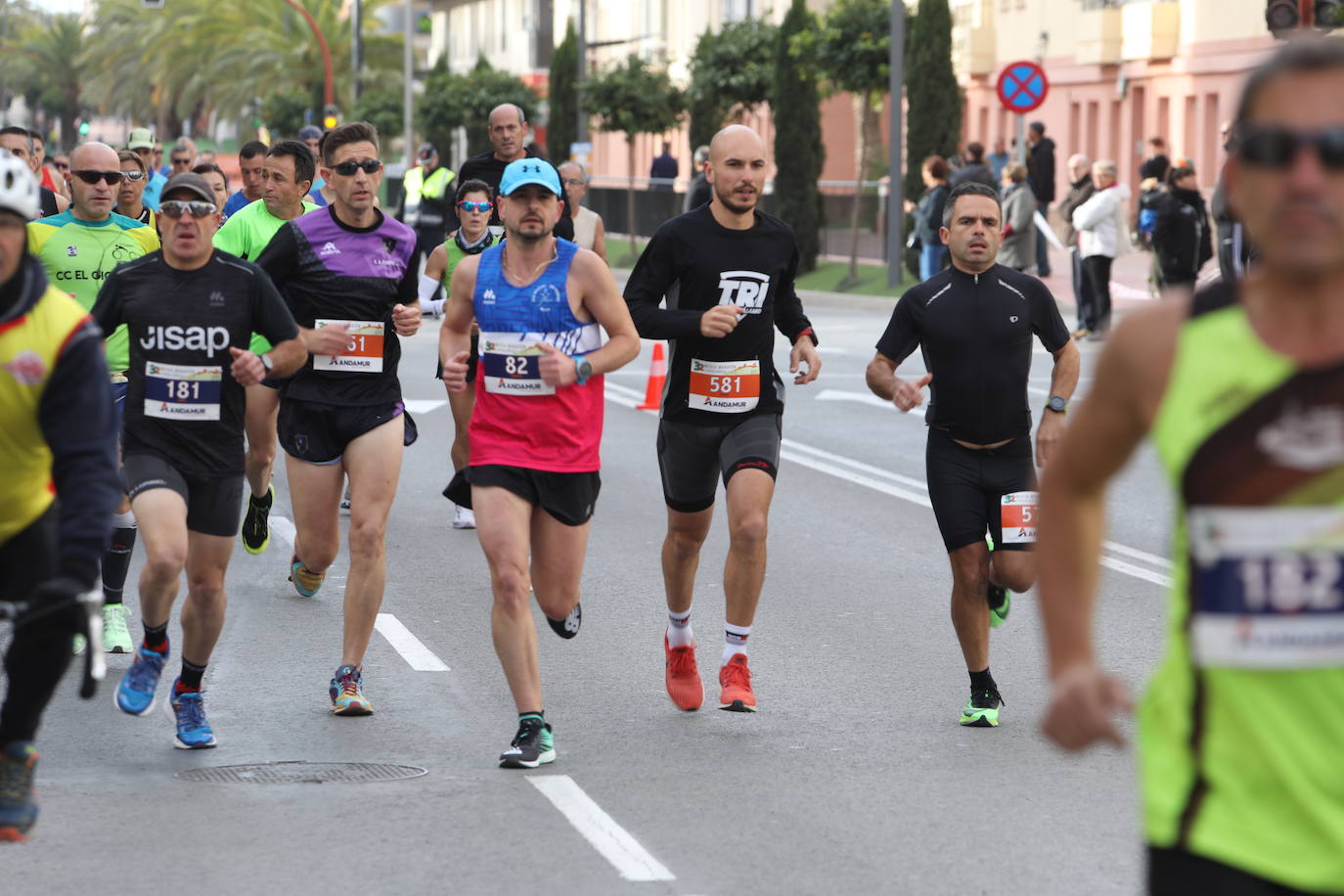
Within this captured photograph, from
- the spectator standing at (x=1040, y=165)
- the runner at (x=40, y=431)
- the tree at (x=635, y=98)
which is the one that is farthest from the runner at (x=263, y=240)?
the tree at (x=635, y=98)

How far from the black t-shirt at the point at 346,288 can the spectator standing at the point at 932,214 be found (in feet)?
55.1

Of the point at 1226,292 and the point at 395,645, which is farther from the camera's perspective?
the point at 395,645

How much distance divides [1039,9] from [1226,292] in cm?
4850

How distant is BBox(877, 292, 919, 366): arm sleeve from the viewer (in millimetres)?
8344

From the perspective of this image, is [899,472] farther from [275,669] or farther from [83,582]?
[83,582]

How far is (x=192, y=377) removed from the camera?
770cm

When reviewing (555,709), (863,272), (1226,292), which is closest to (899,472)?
(555,709)

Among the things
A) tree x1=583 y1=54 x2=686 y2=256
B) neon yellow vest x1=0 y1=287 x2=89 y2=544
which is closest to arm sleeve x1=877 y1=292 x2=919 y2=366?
neon yellow vest x1=0 y1=287 x2=89 y2=544

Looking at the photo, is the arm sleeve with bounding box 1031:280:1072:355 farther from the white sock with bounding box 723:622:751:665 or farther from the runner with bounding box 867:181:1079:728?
the white sock with bounding box 723:622:751:665

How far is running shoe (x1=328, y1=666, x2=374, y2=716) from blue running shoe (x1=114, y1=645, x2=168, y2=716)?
0.62m

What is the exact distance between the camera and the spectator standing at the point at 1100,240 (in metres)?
24.5

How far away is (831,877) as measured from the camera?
20.2 feet

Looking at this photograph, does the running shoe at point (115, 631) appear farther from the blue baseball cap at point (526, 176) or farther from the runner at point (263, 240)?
the blue baseball cap at point (526, 176)

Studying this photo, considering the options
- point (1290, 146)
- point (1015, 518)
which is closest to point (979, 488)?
point (1015, 518)
